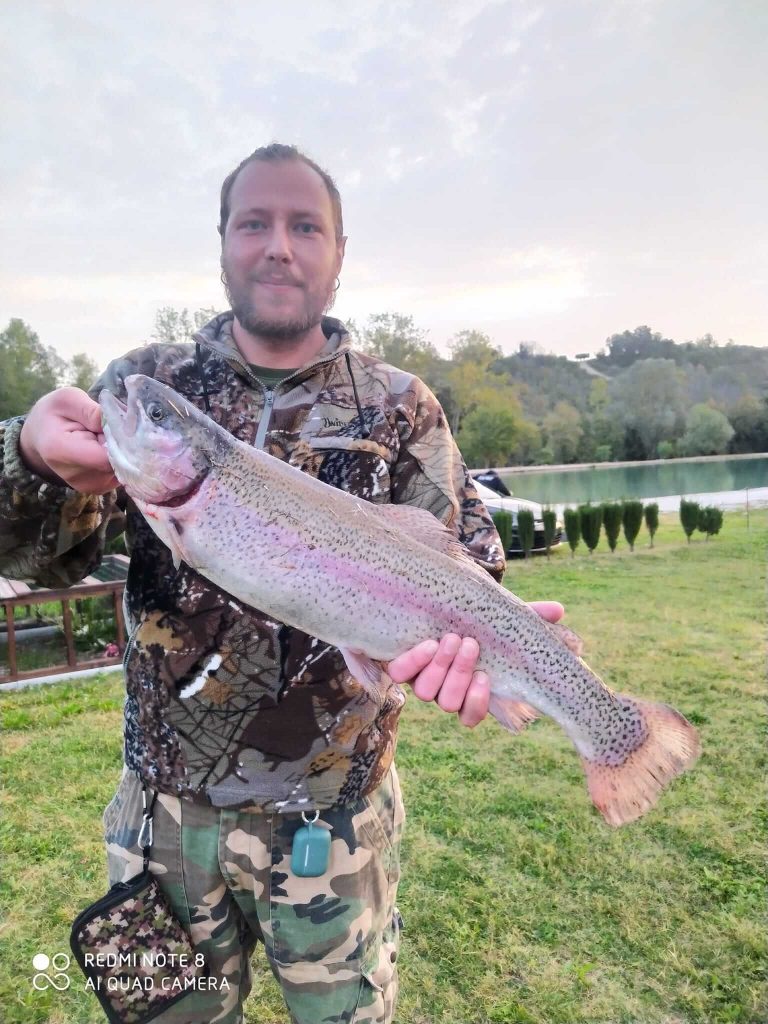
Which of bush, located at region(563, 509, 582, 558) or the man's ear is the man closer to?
the man's ear

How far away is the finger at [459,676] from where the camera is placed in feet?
7.31

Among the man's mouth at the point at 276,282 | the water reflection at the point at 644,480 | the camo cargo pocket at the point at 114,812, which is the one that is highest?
the man's mouth at the point at 276,282

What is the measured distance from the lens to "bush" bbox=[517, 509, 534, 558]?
52.7 feet

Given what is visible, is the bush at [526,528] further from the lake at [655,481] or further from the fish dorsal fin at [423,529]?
the lake at [655,481]

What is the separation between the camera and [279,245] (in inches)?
96.4

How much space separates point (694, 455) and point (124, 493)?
61.2 metres

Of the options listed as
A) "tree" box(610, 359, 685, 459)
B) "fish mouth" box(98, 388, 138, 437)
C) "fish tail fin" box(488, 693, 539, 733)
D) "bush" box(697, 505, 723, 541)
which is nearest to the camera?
"fish mouth" box(98, 388, 138, 437)

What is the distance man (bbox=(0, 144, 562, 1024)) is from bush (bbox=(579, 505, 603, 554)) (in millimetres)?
15245

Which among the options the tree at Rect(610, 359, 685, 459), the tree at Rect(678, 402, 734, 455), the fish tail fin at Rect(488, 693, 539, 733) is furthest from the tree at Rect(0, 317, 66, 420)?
the tree at Rect(610, 359, 685, 459)

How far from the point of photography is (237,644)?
2338mm

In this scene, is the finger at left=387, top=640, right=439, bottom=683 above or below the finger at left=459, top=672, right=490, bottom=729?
above

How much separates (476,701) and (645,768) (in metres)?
0.67

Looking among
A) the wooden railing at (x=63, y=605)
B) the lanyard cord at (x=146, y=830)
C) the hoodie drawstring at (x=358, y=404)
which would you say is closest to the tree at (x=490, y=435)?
the wooden railing at (x=63, y=605)

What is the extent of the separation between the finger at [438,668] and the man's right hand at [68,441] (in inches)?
48.2
